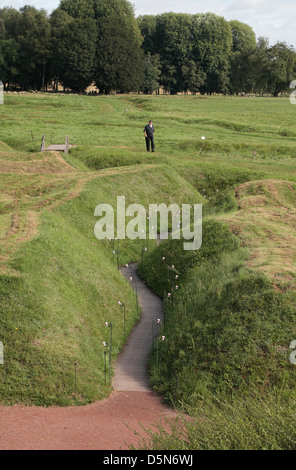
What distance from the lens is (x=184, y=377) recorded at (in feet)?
53.9

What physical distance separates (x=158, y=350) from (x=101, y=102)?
76.8 meters

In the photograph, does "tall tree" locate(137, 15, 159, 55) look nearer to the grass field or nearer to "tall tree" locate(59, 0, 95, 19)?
"tall tree" locate(59, 0, 95, 19)

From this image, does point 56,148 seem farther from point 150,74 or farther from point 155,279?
point 150,74

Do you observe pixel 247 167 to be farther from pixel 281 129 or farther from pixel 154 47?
pixel 154 47

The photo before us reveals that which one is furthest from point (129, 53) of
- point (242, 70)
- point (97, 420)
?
point (97, 420)

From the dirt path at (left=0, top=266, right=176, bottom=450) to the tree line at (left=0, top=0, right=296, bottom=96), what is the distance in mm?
92400

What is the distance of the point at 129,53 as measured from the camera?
109 meters

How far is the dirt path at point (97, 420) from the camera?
12.5m

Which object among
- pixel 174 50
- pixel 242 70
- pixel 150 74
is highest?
pixel 174 50

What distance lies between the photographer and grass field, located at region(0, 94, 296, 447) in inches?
625

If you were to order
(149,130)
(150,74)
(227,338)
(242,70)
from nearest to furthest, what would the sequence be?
(227,338) → (149,130) → (150,74) → (242,70)

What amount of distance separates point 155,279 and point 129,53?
8934cm
